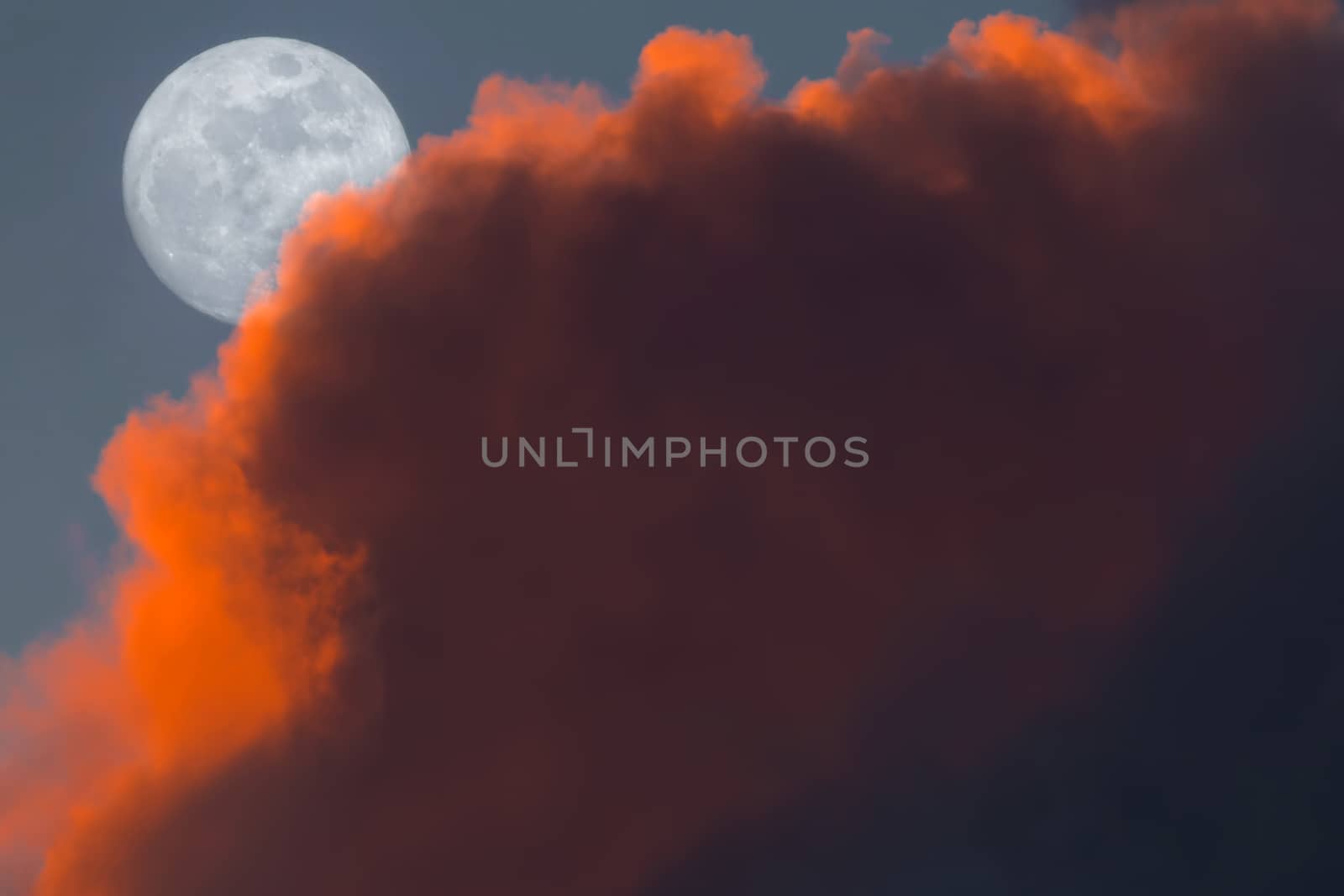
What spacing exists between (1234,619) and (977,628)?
7.65 m

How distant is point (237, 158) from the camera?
126ft

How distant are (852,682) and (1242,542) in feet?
40.3

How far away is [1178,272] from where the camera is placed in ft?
126

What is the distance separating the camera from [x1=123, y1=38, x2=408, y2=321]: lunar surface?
38.4 m

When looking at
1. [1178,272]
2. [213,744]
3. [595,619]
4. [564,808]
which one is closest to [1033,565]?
[1178,272]

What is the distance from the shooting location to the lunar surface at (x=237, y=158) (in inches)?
1513

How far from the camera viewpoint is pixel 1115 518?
3756 centimetres

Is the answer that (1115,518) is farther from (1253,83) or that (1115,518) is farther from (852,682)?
(1253,83)

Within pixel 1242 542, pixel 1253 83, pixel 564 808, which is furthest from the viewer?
pixel 1253 83

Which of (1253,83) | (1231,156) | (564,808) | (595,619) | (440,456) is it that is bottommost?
(564,808)

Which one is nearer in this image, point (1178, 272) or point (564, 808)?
point (564, 808)

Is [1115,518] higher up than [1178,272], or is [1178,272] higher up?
[1178,272]

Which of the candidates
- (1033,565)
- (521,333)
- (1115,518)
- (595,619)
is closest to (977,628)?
(1033,565)

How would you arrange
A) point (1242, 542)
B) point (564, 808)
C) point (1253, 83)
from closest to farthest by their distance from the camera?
point (564, 808), point (1242, 542), point (1253, 83)
